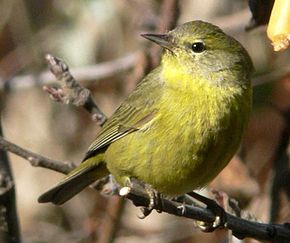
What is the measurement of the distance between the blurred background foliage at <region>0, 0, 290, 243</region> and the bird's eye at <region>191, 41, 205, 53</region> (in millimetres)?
1447

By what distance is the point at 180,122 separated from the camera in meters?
4.15

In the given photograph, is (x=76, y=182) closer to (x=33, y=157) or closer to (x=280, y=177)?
(x=33, y=157)

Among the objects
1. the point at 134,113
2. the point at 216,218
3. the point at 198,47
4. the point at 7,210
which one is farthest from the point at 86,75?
the point at 216,218

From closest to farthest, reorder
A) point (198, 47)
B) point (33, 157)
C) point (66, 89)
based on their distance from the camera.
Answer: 1. point (33, 157)
2. point (66, 89)
3. point (198, 47)

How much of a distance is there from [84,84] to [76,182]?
2.27m

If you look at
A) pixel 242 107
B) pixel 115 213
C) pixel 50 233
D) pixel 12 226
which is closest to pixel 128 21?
pixel 50 233

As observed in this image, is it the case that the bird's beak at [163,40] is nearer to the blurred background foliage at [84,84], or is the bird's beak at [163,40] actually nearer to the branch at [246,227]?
the branch at [246,227]

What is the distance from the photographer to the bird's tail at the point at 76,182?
15.0ft

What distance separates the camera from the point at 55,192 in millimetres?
4633

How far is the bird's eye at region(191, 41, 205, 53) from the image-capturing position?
4465 millimetres

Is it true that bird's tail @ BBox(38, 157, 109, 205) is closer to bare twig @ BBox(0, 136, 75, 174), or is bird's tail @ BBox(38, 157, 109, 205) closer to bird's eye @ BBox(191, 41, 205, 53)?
bare twig @ BBox(0, 136, 75, 174)

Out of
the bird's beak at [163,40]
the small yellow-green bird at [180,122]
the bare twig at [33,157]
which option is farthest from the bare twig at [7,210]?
the bird's beak at [163,40]

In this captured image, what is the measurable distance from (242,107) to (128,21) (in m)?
2.96

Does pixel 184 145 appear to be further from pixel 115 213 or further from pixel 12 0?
pixel 12 0
